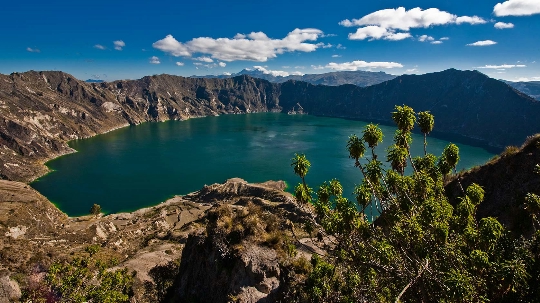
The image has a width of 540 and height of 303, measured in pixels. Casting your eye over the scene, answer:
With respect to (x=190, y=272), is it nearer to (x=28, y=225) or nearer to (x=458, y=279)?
(x=458, y=279)

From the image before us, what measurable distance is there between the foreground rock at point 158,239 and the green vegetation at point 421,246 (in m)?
6.66

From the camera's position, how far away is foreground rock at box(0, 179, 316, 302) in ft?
110

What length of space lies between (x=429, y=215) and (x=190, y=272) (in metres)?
33.1

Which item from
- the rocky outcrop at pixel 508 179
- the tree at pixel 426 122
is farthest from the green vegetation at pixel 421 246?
the rocky outcrop at pixel 508 179

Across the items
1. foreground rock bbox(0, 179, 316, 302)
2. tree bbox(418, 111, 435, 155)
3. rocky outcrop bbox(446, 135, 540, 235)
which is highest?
tree bbox(418, 111, 435, 155)

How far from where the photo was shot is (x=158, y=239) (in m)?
95.6

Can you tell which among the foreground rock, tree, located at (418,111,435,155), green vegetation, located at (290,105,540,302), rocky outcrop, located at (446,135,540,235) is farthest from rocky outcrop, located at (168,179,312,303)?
rocky outcrop, located at (446,135,540,235)

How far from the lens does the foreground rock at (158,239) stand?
3366 cm

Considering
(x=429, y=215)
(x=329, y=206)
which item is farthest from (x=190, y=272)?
(x=429, y=215)

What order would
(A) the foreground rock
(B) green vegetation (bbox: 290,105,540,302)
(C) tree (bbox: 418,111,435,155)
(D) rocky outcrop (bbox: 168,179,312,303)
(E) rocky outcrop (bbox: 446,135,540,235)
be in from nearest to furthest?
(B) green vegetation (bbox: 290,105,540,302), (C) tree (bbox: 418,111,435,155), (D) rocky outcrop (bbox: 168,179,312,303), (A) the foreground rock, (E) rocky outcrop (bbox: 446,135,540,235)

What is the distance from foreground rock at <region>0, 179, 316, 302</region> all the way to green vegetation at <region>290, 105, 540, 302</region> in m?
6.66

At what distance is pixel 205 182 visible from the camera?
176125 millimetres

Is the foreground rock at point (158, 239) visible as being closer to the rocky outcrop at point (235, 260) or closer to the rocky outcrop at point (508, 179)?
the rocky outcrop at point (235, 260)

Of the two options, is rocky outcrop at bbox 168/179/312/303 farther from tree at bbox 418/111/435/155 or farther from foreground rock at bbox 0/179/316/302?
tree at bbox 418/111/435/155
